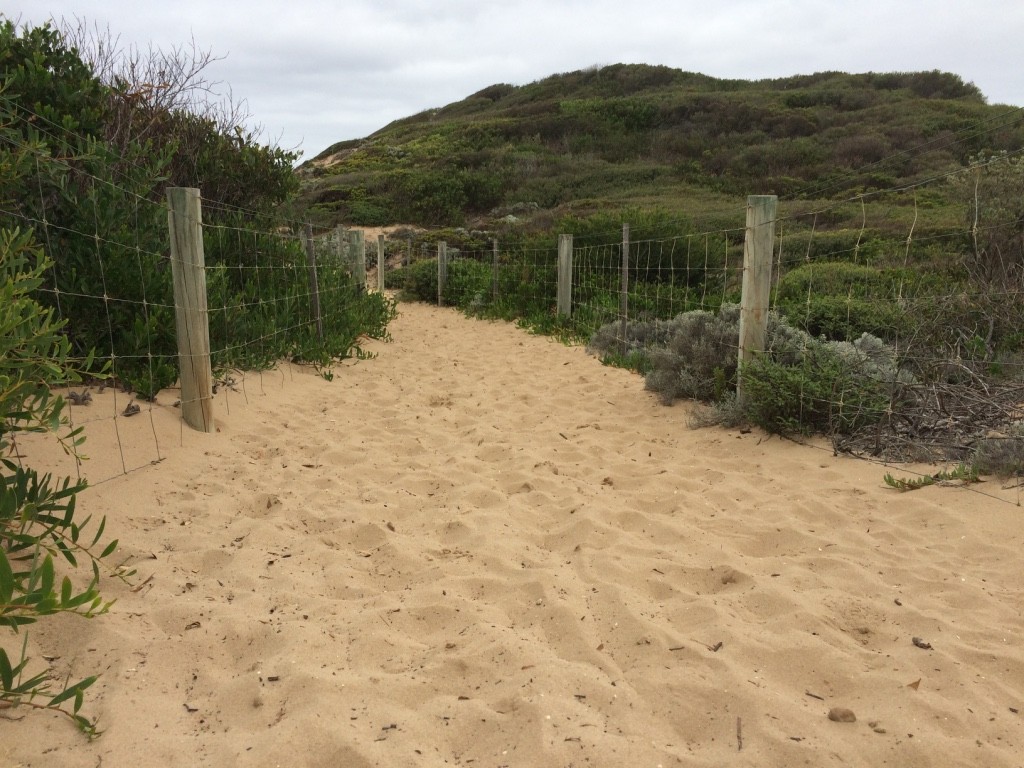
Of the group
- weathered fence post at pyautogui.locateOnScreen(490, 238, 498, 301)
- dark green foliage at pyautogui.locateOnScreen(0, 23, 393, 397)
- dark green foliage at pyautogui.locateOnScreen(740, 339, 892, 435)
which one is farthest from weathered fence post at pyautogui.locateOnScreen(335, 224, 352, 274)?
dark green foliage at pyautogui.locateOnScreen(740, 339, 892, 435)

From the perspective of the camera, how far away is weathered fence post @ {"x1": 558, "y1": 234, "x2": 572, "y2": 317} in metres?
10.5

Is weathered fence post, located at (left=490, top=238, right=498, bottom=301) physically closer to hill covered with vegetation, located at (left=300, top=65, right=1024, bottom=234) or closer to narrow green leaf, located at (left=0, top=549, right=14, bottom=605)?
hill covered with vegetation, located at (left=300, top=65, right=1024, bottom=234)

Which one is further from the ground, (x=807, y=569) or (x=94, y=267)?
(x=94, y=267)

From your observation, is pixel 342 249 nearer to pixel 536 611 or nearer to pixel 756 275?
pixel 756 275

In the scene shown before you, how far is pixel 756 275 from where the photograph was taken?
5172 millimetres

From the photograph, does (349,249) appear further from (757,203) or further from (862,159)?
(862,159)

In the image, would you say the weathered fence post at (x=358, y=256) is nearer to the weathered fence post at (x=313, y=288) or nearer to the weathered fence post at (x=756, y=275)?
the weathered fence post at (x=313, y=288)

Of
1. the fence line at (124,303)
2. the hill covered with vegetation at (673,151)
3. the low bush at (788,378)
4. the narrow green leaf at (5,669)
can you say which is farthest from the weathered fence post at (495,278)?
the narrow green leaf at (5,669)

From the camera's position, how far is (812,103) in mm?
30203

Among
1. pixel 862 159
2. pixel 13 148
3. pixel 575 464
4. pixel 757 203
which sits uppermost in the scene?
pixel 862 159

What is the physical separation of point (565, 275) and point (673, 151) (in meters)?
19.1

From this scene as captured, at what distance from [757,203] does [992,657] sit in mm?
3452

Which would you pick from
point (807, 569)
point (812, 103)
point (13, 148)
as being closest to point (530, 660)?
point (807, 569)

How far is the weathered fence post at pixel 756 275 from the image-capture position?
5.11 m
